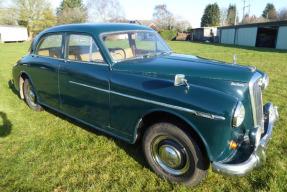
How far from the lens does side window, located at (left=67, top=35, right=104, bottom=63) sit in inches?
119

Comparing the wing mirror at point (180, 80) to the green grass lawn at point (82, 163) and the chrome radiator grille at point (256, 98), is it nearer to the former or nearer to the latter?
the chrome radiator grille at point (256, 98)

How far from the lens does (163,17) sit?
65938 mm

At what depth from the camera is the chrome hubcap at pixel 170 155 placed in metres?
2.28

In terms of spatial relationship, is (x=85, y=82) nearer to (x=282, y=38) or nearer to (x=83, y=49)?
(x=83, y=49)

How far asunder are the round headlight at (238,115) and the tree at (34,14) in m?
47.8

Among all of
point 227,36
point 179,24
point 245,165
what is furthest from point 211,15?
point 245,165

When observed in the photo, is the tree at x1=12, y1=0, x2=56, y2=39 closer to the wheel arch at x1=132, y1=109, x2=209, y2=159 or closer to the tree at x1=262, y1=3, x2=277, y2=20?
the wheel arch at x1=132, y1=109, x2=209, y2=159

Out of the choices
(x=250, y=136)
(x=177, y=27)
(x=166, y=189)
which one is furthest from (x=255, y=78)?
(x=177, y=27)

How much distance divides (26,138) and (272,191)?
3.63 m

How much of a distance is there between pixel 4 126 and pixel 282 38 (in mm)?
23976

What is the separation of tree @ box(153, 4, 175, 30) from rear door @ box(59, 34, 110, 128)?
60016 millimetres

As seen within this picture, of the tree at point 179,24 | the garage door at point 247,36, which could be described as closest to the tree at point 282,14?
the tree at point 179,24

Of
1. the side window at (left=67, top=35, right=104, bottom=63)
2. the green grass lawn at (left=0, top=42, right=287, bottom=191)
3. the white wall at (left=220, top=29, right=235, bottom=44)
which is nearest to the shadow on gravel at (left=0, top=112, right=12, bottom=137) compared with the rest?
the green grass lawn at (left=0, top=42, right=287, bottom=191)

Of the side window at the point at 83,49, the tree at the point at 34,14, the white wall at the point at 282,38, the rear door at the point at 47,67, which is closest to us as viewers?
the side window at the point at 83,49
